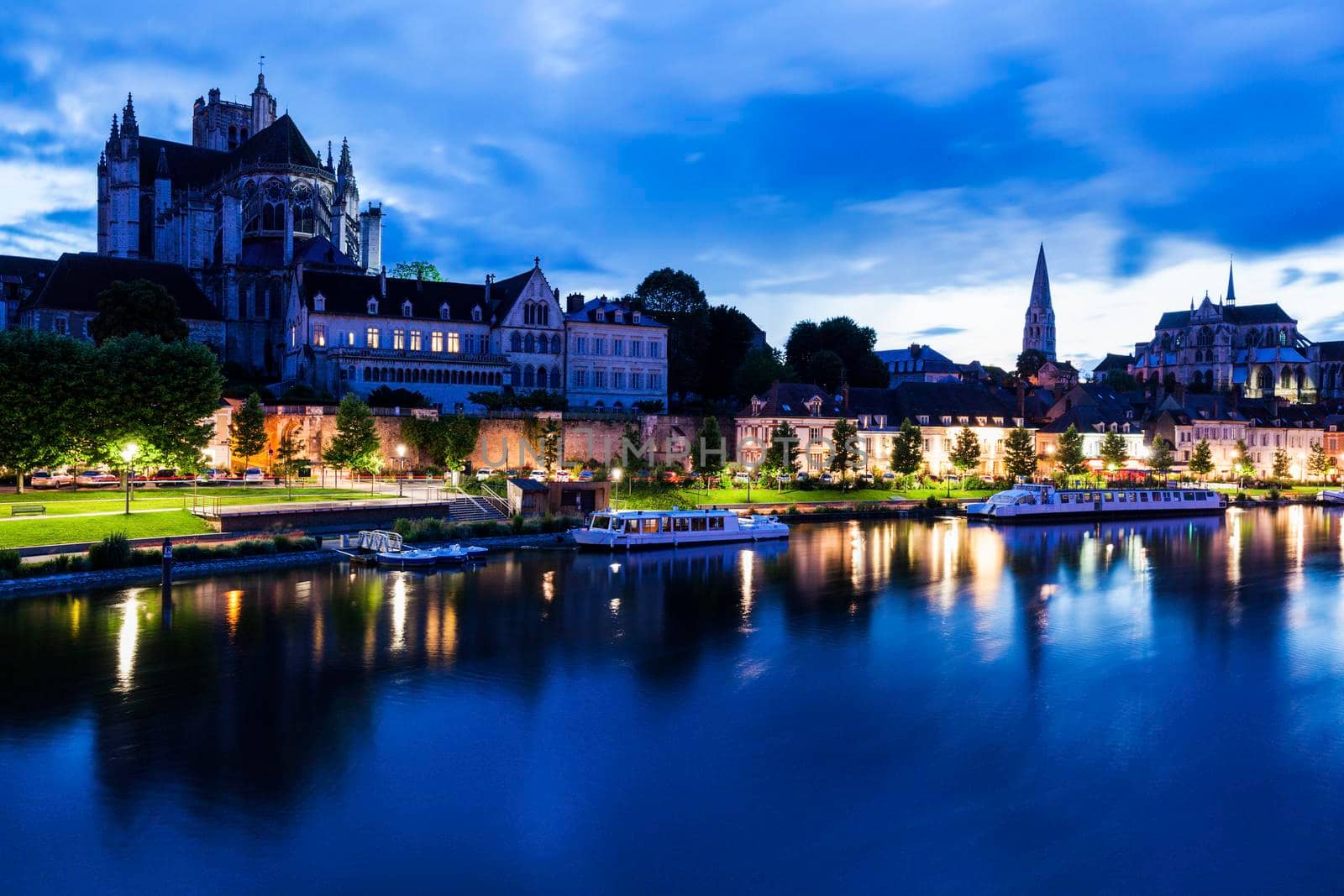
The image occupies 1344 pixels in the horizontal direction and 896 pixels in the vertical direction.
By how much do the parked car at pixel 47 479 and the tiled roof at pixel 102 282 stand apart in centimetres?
2764

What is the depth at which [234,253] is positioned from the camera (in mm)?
84688

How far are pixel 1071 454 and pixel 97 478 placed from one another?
71.4 meters

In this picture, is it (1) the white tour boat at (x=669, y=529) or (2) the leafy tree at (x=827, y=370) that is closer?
(1) the white tour boat at (x=669, y=529)

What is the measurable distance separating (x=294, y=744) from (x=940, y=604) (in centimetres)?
→ 2438

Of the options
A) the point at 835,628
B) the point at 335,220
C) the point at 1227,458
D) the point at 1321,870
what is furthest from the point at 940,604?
the point at 1227,458

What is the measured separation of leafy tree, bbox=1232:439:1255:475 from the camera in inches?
3939

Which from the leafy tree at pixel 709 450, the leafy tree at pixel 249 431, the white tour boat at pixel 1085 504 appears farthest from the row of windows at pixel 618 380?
the white tour boat at pixel 1085 504

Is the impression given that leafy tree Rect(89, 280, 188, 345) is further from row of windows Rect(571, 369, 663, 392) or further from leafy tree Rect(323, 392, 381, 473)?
row of windows Rect(571, 369, 663, 392)

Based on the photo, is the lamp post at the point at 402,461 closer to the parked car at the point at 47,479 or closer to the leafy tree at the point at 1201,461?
the parked car at the point at 47,479

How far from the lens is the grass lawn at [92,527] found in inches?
1462

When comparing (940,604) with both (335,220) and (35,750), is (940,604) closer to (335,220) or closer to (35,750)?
(35,750)

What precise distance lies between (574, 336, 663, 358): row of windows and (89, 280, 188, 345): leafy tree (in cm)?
2807

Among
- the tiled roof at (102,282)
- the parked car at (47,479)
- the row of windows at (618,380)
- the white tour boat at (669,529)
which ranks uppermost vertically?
the tiled roof at (102,282)

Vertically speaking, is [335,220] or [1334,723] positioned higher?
[335,220]
